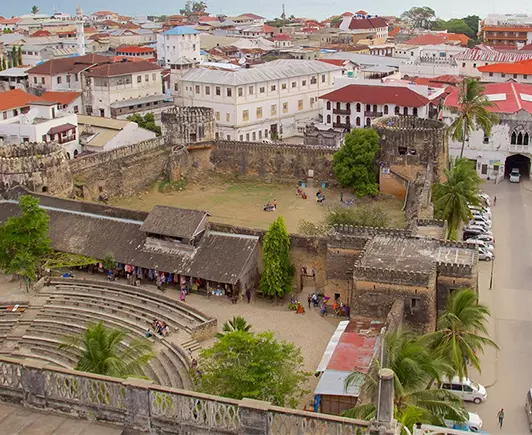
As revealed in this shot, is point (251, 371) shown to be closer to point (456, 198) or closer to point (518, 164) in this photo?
point (456, 198)

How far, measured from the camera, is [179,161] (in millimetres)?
60594

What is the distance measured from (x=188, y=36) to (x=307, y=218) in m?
60.6

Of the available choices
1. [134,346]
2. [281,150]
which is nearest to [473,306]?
[134,346]

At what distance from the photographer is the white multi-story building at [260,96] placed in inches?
2798

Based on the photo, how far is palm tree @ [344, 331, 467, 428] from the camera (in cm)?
2036

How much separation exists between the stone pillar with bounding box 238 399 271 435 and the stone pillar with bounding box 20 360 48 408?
12.2ft

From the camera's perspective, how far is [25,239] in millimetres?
37438

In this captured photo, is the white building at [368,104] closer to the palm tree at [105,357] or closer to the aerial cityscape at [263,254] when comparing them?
the aerial cityscape at [263,254]

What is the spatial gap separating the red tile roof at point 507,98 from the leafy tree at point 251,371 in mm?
40909

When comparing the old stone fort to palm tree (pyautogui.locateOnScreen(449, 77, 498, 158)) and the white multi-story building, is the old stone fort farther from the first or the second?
the white multi-story building

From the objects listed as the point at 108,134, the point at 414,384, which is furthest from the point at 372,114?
the point at 414,384

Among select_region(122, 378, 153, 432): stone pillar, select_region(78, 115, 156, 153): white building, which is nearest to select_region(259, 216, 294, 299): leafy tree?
select_region(122, 378, 153, 432): stone pillar

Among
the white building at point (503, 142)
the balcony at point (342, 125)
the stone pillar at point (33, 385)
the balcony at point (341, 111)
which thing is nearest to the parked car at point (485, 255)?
the white building at point (503, 142)

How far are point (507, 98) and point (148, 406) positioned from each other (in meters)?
56.3
